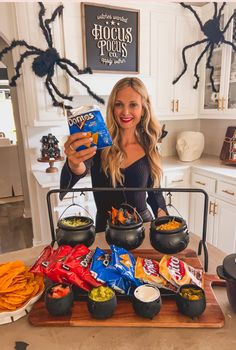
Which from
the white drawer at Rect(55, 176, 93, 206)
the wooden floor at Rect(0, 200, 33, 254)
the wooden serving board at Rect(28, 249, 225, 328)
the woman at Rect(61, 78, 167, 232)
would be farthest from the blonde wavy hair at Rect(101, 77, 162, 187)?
the wooden floor at Rect(0, 200, 33, 254)

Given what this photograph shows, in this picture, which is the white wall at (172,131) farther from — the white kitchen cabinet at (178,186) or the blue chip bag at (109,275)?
the blue chip bag at (109,275)

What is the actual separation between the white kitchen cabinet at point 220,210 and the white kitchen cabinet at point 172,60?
76 centimetres

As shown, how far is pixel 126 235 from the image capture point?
0.85 metres

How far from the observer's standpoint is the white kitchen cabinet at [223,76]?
8.05ft

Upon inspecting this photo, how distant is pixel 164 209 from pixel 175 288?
66cm

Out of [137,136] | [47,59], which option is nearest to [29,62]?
[47,59]

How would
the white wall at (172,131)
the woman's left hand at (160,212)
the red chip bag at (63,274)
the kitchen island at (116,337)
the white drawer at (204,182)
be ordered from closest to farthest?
the kitchen island at (116,337)
the red chip bag at (63,274)
the woman's left hand at (160,212)
the white drawer at (204,182)
the white wall at (172,131)

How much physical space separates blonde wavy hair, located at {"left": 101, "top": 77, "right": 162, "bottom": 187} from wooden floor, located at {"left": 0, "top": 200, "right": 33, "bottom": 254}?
198 cm

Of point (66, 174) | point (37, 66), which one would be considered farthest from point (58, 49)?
point (66, 174)

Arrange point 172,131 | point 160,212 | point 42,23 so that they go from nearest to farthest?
point 160,212 < point 42,23 < point 172,131

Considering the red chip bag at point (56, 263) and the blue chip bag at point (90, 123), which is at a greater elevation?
the blue chip bag at point (90, 123)

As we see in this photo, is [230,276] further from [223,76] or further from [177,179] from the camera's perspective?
[223,76]

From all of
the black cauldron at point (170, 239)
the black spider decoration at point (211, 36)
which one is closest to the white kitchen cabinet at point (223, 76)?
the black spider decoration at point (211, 36)

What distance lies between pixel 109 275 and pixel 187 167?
2128 mm
